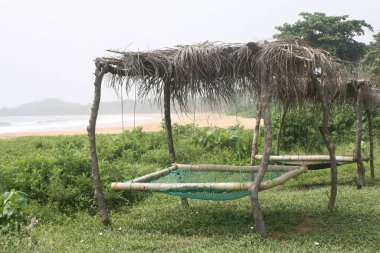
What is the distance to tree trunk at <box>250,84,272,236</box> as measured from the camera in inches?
162

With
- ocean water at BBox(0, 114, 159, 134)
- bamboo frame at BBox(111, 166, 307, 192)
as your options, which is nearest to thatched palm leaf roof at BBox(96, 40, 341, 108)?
bamboo frame at BBox(111, 166, 307, 192)

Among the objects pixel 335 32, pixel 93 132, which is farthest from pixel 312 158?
pixel 335 32

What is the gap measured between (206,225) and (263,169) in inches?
35.9

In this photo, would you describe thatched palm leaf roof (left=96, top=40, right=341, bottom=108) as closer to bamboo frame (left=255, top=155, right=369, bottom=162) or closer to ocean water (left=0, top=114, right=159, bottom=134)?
bamboo frame (left=255, top=155, right=369, bottom=162)

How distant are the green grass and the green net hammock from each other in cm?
35

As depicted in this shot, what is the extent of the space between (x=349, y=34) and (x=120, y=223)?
17.2m

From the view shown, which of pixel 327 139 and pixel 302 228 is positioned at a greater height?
pixel 327 139

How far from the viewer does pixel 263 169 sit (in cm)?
416

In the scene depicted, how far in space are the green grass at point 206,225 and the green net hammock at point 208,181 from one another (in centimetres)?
35

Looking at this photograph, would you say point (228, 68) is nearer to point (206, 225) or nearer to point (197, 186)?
point (197, 186)

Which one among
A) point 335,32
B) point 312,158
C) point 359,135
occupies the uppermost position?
point 335,32

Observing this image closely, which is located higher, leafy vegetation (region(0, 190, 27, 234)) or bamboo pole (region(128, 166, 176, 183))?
bamboo pole (region(128, 166, 176, 183))

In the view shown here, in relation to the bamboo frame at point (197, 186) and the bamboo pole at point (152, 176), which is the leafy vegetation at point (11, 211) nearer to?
the bamboo frame at point (197, 186)

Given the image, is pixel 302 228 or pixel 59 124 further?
pixel 59 124
